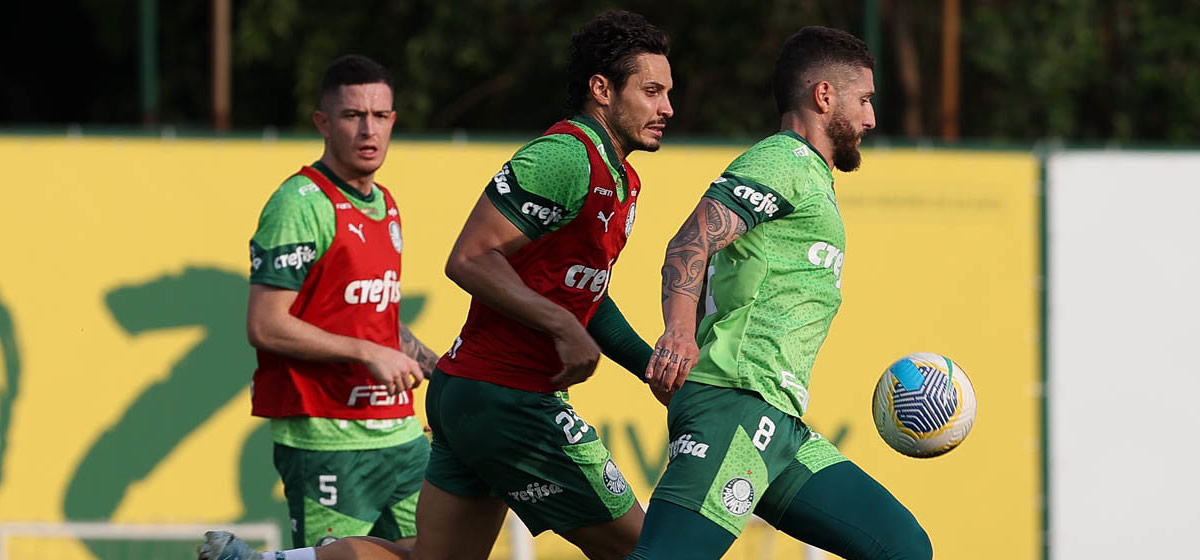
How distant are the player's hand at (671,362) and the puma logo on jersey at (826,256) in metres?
0.64

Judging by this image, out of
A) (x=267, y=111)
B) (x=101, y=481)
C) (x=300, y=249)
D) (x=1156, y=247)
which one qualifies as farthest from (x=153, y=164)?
(x=267, y=111)

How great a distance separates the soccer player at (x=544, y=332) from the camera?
495 cm

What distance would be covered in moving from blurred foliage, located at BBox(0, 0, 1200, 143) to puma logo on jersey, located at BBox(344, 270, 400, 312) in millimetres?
11802

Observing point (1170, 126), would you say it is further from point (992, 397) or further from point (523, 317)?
point (523, 317)

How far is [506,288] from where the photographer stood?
486 cm

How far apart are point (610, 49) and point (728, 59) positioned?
13597 millimetres

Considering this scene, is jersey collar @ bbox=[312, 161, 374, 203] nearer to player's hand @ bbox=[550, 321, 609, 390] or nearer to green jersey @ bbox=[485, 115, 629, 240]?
green jersey @ bbox=[485, 115, 629, 240]

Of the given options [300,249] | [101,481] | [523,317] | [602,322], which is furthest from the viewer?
[101,481]

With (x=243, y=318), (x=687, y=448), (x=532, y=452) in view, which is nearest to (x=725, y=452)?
(x=687, y=448)

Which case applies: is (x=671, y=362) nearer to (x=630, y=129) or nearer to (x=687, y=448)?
(x=687, y=448)

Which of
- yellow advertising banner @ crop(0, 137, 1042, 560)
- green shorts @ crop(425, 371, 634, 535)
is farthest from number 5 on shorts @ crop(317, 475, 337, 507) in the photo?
yellow advertising banner @ crop(0, 137, 1042, 560)

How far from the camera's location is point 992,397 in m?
9.17

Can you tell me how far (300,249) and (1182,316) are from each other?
533 centimetres

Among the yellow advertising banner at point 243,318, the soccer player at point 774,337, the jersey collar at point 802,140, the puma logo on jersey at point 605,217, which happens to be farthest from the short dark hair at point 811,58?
the yellow advertising banner at point 243,318
